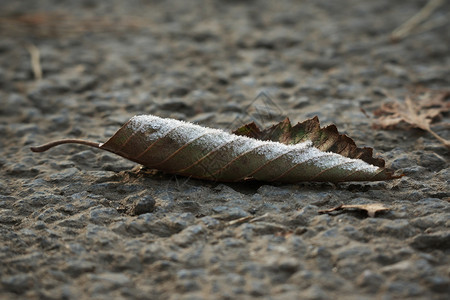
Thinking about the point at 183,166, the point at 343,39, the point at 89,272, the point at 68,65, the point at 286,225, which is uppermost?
the point at 343,39

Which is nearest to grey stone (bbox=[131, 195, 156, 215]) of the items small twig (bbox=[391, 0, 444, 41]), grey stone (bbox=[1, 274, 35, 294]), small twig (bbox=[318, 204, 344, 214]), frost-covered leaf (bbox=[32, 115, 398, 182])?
frost-covered leaf (bbox=[32, 115, 398, 182])

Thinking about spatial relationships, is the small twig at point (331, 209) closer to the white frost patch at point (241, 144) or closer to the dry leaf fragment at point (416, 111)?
the white frost patch at point (241, 144)

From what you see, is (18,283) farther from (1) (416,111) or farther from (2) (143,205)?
(1) (416,111)

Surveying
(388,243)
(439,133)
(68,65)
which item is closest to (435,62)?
Answer: (439,133)

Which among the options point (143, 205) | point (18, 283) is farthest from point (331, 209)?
point (18, 283)

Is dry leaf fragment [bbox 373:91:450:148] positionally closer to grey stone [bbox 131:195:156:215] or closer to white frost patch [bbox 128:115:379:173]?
white frost patch [bbox 128:115:379:173]

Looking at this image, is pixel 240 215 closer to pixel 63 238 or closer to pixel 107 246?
pixel 107 246

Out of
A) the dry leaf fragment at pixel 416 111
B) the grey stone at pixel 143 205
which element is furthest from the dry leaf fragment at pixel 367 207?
the dry leaf fragment at pixel 416 111

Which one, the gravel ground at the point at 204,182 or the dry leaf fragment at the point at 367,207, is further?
the dry leaf fragment at the point at 367,207
